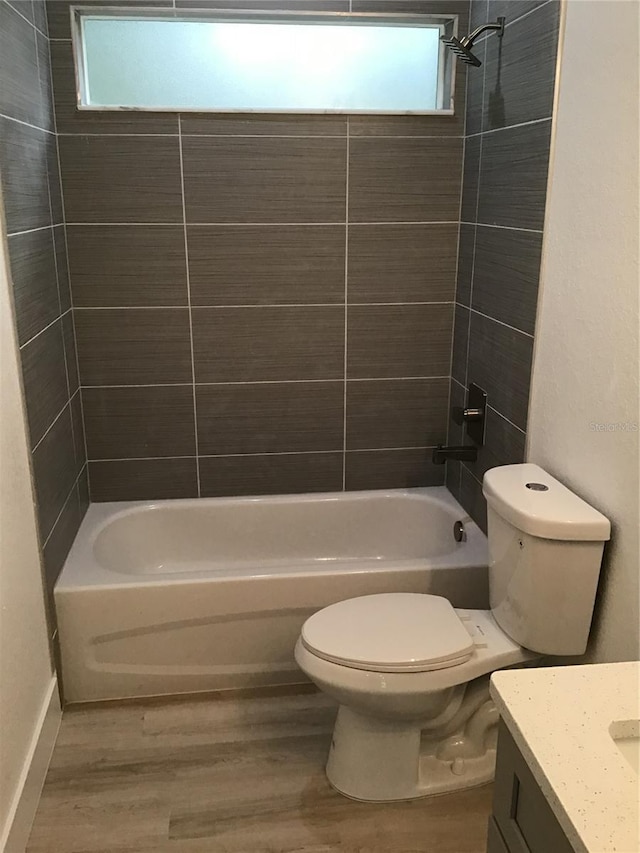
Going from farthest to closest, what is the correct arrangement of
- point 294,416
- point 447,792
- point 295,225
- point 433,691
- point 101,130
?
point 294,416 < point 295,225 < point 101,130 < point 447,792 < point 433,691

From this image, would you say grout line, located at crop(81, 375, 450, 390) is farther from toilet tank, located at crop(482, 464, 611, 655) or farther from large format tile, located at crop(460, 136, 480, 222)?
toilet tank, located at crop(482, 464, 611, 655)

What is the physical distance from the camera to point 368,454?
9.39 feet

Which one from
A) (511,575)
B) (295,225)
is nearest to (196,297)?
(295,225)

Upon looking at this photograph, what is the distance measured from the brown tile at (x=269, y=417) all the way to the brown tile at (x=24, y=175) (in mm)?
840

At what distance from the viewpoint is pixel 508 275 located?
7.24 feet

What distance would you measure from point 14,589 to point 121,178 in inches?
54.5

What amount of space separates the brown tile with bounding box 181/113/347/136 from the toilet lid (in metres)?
1.54

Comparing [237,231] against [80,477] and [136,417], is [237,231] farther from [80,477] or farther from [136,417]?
[80,477]

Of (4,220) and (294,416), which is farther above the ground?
Result: (4,220)

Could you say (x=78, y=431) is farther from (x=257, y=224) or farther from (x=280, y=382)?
(x=257, y=224)

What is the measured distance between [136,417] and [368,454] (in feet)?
2.89

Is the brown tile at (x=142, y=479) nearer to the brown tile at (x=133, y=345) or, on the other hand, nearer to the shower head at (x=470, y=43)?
the brown tile at (x=133, y=345)

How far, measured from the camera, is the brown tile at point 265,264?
256 centimetres

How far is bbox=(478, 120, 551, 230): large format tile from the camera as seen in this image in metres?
1.96
